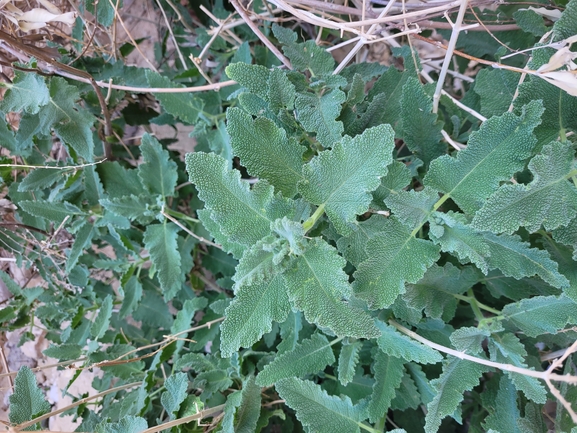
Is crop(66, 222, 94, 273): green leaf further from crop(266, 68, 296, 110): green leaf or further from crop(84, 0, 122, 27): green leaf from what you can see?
crop(266, 68, 296, 110): green leaf

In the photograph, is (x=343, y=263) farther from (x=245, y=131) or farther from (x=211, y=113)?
(x=211, y=113)

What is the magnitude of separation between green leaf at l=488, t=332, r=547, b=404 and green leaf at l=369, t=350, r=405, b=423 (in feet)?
0.52

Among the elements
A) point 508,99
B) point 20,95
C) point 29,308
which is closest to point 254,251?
point 508,99

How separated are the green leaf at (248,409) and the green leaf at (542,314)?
47 centimetres

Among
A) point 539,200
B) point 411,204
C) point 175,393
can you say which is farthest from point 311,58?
point 175,393

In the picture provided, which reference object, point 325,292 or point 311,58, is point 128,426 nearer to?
point 325,292

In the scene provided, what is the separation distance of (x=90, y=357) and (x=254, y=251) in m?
0.59

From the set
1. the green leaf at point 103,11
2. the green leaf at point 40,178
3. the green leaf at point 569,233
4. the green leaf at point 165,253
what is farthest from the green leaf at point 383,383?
the green leaf at point 103,11

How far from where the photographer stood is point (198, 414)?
2.54 feet

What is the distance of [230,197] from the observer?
2.12ft

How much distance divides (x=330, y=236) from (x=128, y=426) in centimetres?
47

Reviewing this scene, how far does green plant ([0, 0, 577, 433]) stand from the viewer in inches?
24.6

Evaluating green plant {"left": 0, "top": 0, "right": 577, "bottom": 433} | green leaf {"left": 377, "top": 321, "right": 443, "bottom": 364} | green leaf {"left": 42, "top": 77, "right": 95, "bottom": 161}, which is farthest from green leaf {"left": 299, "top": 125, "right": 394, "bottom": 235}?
green leaf {"left": 42, "top": 77, "right": 95, "bottom": 161}

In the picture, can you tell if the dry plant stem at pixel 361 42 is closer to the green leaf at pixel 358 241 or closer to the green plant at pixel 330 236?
the green plant at pixel 330 236
